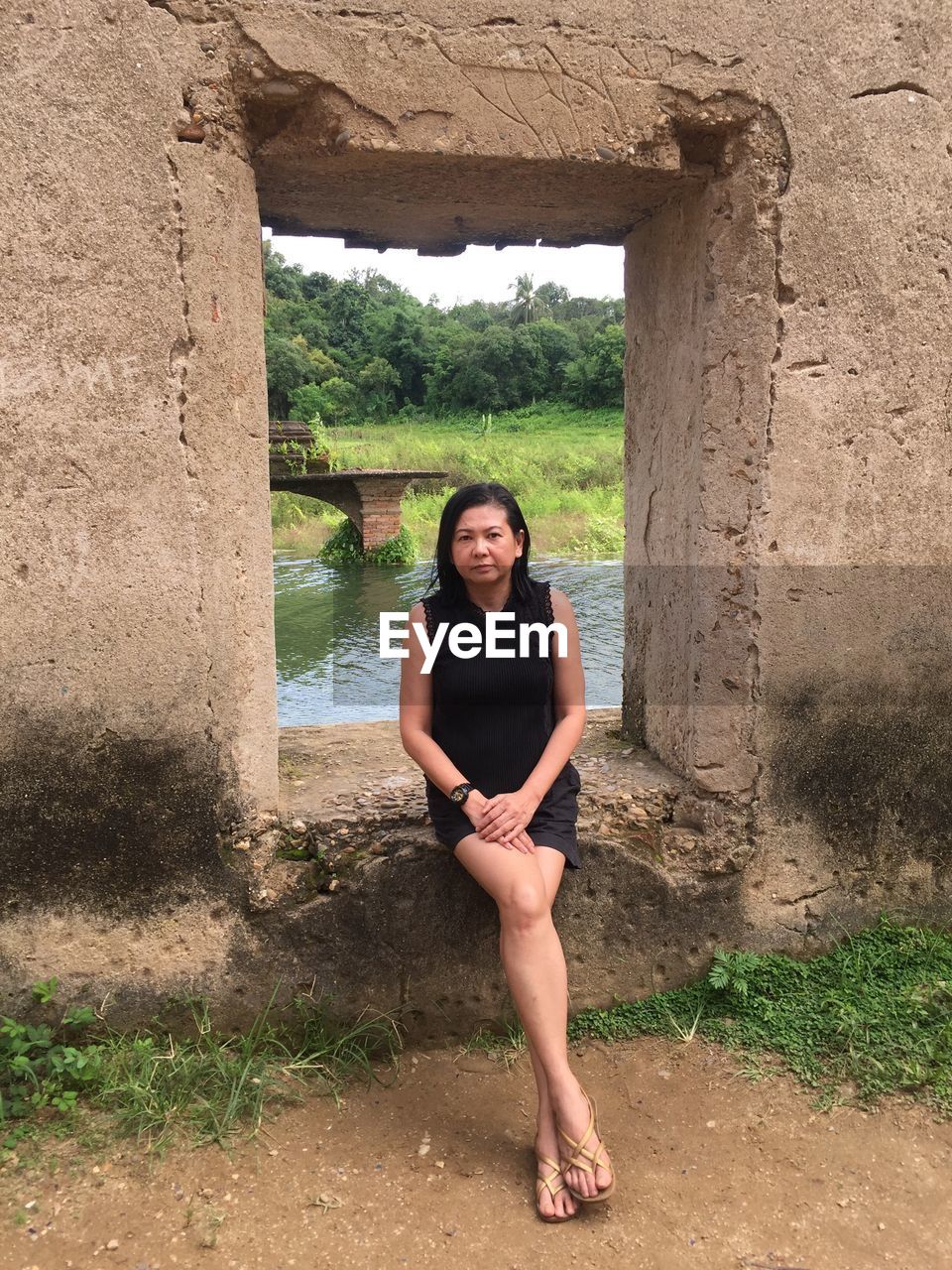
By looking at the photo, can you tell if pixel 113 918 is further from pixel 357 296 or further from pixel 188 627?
pixel 357 296

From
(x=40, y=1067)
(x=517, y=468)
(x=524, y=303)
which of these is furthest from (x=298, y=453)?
(x=524, y=303)

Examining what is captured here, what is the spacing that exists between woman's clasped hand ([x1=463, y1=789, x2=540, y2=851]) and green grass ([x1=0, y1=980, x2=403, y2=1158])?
27.9 inches

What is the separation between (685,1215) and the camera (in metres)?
1.96

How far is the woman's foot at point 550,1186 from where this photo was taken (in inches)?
76.0

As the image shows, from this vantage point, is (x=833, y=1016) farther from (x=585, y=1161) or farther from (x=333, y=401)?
(x=333, y=401)

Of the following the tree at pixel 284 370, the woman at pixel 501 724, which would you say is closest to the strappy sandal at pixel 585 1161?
the woman at pixel 501 724

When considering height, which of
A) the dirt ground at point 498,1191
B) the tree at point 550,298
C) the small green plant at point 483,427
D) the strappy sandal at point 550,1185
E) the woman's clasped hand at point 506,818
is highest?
the tree at point 550,298

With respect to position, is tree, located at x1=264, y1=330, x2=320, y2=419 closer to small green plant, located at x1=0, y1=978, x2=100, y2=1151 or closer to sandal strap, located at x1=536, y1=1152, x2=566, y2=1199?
small green plant, located at x1=0, y1=978, x2=100, y2=1151

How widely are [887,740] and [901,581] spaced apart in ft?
1.59

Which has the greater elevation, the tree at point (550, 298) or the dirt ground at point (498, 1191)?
the tree at point (550, 298)

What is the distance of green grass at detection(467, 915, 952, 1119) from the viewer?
2.35 m

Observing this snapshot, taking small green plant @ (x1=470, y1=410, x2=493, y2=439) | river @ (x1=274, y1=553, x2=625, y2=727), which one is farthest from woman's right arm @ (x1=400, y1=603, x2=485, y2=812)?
small green plant @ (x1=470, y1=410, x2=493, y2=439)

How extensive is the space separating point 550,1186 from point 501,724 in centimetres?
105

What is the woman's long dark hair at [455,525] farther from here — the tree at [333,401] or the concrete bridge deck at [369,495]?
the tree at [333,401]
